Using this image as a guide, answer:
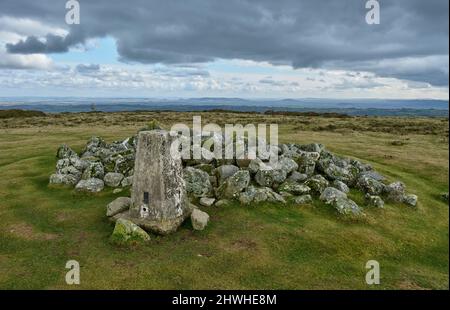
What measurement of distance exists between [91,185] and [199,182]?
6.90 meters

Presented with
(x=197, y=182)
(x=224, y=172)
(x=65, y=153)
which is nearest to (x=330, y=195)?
(x=224, y=172)

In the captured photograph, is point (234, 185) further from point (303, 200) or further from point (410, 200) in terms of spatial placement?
point (410, 200)

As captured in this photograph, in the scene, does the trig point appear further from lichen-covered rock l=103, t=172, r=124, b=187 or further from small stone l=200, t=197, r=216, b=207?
lichen-covered rock l=103, t=172, r=124, b=187

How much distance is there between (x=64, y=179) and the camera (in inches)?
963

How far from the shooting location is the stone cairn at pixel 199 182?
17672 mm

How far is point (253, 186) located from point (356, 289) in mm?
9303

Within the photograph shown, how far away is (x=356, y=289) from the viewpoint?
44.7 feet

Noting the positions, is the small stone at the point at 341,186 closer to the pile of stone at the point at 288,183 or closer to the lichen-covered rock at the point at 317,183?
the pile of stone at the point at 288,183

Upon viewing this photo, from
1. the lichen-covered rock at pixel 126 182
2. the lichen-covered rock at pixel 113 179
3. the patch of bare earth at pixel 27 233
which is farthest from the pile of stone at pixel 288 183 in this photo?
the patch of bare earth at pixel 27 233

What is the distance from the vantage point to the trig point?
57.8ft

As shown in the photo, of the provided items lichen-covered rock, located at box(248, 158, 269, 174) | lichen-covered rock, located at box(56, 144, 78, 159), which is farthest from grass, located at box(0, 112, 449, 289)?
lichen-covered rock, located at box(56, 144, 78, 159)

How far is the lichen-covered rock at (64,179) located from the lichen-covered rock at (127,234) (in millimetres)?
9314
